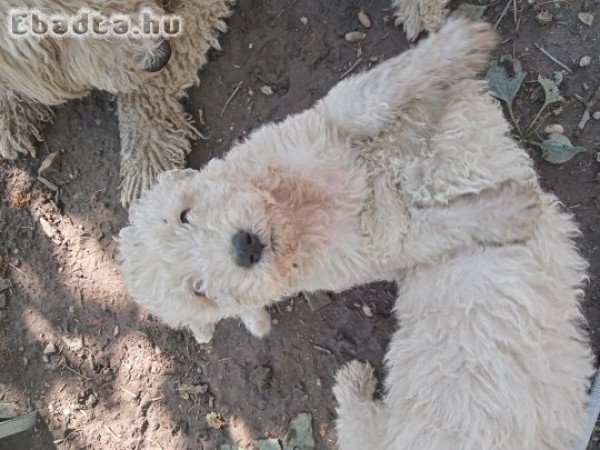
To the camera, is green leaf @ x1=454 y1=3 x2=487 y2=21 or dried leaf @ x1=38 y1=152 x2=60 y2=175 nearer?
green leaf @ x1=454 y1=3 x2=487 y2=21

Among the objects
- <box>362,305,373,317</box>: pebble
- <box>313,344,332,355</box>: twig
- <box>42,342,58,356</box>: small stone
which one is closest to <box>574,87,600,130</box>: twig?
<box>362,305,373,317</box>: pebble

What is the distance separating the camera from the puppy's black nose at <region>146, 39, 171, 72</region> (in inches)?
110

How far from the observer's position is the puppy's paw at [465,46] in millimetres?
2248

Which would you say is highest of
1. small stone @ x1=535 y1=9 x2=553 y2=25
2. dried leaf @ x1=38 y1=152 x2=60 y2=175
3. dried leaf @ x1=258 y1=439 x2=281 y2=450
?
small stone @ x1=535 y1=9 x2=553 y2=25

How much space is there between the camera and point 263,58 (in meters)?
3.51

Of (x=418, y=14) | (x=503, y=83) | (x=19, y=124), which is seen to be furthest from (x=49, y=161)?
(x=503, y=83)

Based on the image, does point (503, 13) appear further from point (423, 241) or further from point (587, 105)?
point (423, 241)

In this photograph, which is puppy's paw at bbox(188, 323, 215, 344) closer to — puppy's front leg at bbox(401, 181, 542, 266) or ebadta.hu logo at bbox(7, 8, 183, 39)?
puppy's front leg at bbox(401, 181, 542, 266)

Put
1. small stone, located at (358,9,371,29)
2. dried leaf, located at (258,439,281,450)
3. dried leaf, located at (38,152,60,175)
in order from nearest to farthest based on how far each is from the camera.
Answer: small stone, located at (358,9,371,29), dried leaf, located at (258,439,281,450), dried leaf, located at (38,152,60,175)

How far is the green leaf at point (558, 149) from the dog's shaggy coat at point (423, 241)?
1.78ft

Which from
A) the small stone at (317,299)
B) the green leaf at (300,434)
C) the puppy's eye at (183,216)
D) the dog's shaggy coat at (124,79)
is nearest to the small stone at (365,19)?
the dog's shaggy coat at (124,79)

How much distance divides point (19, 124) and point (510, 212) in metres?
3.06

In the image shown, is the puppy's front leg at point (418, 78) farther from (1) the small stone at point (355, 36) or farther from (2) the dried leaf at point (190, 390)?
(2) the dried leaf at point (190, 390)

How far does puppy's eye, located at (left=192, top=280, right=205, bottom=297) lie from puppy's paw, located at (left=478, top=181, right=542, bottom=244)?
47.6 inches
